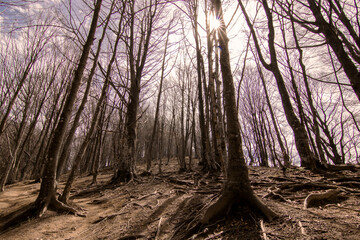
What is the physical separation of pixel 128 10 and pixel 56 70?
6.38m

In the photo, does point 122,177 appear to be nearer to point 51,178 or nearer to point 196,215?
point 51,178

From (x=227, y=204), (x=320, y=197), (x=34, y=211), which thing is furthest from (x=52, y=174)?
(x=320, y=197)

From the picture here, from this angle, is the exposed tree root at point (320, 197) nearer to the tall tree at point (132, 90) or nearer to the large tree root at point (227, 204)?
the large tree root at point (227, 204)

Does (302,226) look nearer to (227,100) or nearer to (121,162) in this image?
(227,100)

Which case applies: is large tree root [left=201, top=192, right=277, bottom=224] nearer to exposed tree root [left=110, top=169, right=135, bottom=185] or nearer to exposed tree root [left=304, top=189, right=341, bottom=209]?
exposed tree root [left=304, top=189, right=341, bottom=209]

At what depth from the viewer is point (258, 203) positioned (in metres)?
2.06

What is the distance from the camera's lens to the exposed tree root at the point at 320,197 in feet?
7.52

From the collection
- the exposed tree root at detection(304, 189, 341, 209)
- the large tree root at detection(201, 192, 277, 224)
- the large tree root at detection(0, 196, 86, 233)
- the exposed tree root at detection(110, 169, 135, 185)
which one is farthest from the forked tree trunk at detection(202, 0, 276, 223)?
the exposed tree root at detection(110, 169, 135, 185)

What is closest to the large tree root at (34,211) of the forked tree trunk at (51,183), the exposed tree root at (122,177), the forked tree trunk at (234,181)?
the forked tree trunk at (51,183)

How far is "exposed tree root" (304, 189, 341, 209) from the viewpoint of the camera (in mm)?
2293

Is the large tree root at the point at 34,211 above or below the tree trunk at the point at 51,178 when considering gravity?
below

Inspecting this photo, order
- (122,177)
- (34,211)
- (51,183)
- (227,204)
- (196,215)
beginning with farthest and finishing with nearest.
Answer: (122,177) → (51,183) → (34,211) → (196,215) → (227,204)

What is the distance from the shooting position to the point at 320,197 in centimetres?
237

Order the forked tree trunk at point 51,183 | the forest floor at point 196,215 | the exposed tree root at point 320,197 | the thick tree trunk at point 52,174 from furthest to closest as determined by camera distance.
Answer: the thick tree trunk at point 52,174
the forked tree trunk at point 51,183
the exposed tree root at point 320,197
the forest floor at point 196,215
